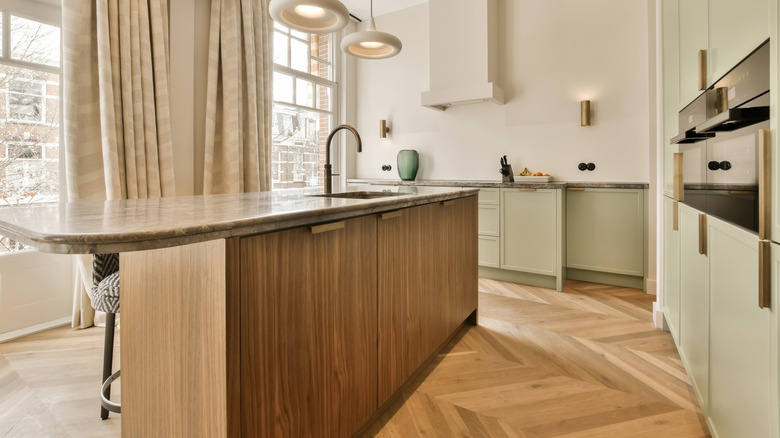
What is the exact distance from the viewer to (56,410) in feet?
5.47

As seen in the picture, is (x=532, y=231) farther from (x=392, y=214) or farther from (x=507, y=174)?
(x=392, y=214)

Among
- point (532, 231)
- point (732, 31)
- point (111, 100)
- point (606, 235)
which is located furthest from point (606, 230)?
point (111, 100)

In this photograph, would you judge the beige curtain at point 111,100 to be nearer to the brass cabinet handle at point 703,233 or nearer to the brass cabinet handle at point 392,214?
the brass cabinet handle at point 392,214

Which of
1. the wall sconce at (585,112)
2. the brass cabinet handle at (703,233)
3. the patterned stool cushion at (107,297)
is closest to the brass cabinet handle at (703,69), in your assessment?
the brass cabinet handle at (703,233)

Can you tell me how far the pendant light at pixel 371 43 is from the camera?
2283 mm

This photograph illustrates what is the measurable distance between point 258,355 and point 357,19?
4943 mm

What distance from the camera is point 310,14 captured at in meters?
1.90

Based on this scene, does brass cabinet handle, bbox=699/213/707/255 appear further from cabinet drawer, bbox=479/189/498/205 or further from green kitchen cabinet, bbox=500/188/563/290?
cabinet drawer, bbox=479/189/498/205

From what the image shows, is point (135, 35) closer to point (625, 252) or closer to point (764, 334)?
point (764, 334)

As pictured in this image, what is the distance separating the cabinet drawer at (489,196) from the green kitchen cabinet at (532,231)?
2.6 inches

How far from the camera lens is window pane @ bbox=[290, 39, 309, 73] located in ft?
14.5

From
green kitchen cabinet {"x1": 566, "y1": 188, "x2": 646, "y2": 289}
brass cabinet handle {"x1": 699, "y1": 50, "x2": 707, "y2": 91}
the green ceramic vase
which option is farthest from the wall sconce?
brass cabinet handle {"x1": 699, "y1": 50, "x2": 707, "y2": 91}

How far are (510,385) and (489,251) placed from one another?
2019 millimetres

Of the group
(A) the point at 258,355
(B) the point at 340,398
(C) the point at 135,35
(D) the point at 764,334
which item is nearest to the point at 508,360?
(B) the point at 340,398
